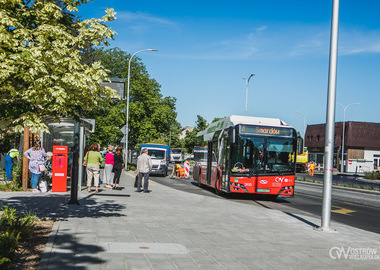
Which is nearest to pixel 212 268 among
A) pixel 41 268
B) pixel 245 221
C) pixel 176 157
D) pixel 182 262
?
pixel 182 262

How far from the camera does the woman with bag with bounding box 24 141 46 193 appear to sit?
14.4 metres

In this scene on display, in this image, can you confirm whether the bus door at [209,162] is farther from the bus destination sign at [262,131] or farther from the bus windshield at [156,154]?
the bus windshield at [156,154]

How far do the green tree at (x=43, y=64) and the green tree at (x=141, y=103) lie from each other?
39.5m

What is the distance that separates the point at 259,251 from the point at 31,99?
409 centimetres

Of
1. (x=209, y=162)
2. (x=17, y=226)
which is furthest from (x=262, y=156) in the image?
(x=17, y=226)

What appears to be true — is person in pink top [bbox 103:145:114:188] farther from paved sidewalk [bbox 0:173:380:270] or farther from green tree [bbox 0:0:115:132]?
green tree [bbox 0:0:115:132]

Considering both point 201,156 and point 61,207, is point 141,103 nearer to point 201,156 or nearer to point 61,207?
point 201,156

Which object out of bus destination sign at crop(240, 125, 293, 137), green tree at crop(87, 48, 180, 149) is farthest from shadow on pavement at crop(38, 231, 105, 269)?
green tree at crop(87, 48, 180, 149)

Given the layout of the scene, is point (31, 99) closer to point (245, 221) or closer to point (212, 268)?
point (212, 268)

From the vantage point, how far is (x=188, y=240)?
7.40m

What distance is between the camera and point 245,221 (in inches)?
404

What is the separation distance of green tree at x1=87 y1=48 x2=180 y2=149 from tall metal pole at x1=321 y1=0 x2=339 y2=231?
125 ft

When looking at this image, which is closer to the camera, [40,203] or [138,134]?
[40,203]

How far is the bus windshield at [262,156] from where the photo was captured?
1669cm
